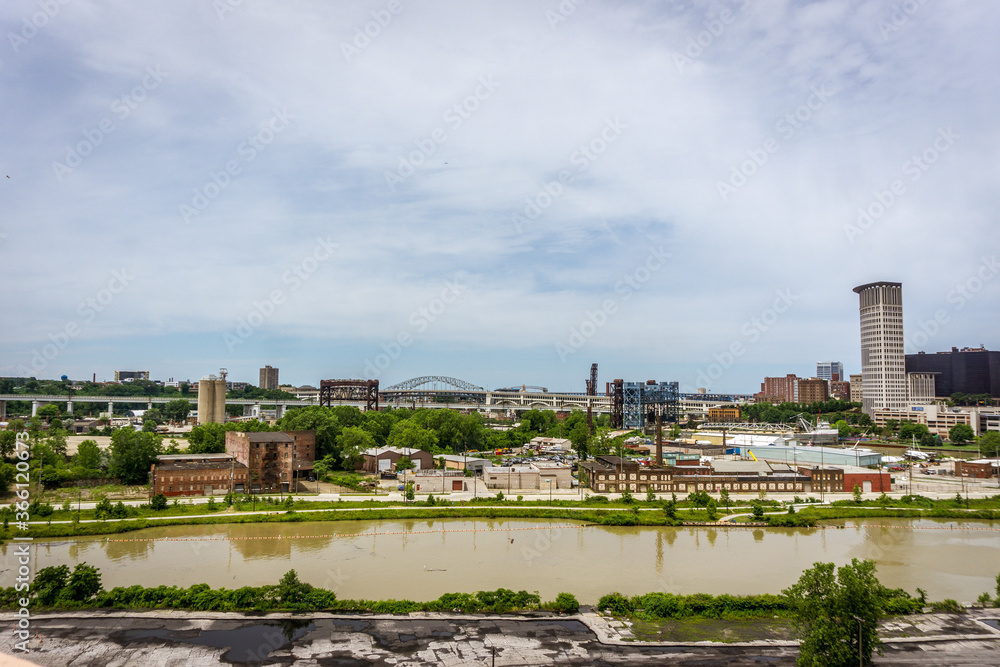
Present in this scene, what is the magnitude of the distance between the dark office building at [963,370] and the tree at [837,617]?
344 ft

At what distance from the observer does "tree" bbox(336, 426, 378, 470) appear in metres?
37.8

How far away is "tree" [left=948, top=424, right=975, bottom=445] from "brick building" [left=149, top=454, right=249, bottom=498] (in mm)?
63225

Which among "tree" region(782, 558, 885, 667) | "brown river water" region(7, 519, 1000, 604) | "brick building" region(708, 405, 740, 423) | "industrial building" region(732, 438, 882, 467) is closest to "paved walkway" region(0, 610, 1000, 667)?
"tree" region(782, 558, 885, 667)

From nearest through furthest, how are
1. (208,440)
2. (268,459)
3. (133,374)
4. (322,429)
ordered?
(268,459)
(208,440)
(322,429)
(133,374)

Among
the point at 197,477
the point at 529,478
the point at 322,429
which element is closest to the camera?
the point at 197,477

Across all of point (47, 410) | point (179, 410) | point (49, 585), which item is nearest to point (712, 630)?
point (49, 585)

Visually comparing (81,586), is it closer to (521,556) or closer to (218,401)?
(521,556)

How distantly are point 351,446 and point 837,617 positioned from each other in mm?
31674

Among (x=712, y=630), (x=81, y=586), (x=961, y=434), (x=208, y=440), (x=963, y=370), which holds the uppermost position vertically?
(x=963, y=370)

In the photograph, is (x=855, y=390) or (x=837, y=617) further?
(x=855, y=390)

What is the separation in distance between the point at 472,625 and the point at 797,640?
21.4ft

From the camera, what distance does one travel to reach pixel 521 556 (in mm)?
19078

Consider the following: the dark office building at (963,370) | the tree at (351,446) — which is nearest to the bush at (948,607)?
the tree at (351,446)

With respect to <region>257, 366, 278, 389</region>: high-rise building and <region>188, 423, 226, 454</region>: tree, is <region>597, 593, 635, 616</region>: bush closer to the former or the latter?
<region>188, 423, 226, 454</region>: tree
